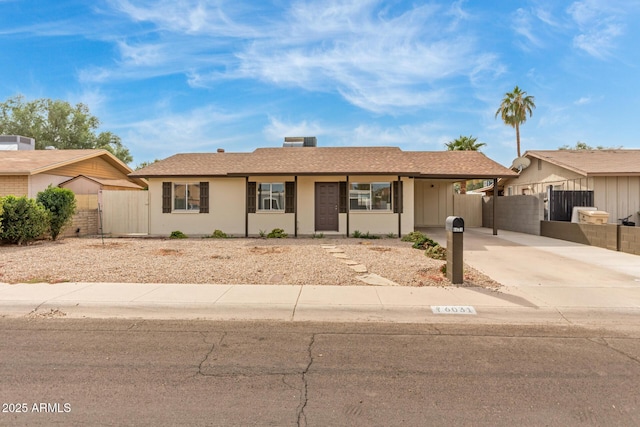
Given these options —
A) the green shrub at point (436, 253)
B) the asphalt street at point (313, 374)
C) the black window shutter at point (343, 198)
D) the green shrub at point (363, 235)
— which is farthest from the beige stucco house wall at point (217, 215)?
the asphalt street at point (313, 374)

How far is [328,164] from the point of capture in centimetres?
1666

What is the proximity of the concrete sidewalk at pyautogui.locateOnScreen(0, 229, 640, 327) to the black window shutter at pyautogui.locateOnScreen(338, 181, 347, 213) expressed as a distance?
29.9ft

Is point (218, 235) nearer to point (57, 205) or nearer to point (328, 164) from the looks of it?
point (328, 164)

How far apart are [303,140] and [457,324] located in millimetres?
18322

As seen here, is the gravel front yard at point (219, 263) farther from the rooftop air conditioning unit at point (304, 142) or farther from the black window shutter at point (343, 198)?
the rooftop air conditioning unit at point (304, 142)

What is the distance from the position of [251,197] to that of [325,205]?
3.60 meters

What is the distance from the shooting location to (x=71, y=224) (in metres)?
16.2

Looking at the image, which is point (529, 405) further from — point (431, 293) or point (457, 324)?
point (431, 293)

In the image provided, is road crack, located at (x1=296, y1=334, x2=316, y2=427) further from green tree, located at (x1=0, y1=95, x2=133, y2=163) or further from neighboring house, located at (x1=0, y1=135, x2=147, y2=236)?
green tree, located at (x1=0, y1=95, x2=133, y2=163)

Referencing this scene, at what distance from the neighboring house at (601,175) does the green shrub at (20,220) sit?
77.8ft

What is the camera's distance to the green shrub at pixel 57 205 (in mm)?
14359

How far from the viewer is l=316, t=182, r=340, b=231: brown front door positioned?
16906 mm

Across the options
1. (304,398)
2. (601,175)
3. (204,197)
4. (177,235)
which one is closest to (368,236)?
(204,197)

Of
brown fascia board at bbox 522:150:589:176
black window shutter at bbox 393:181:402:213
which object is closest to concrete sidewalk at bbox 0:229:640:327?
black window shutter at bbox 393:181:402:213
